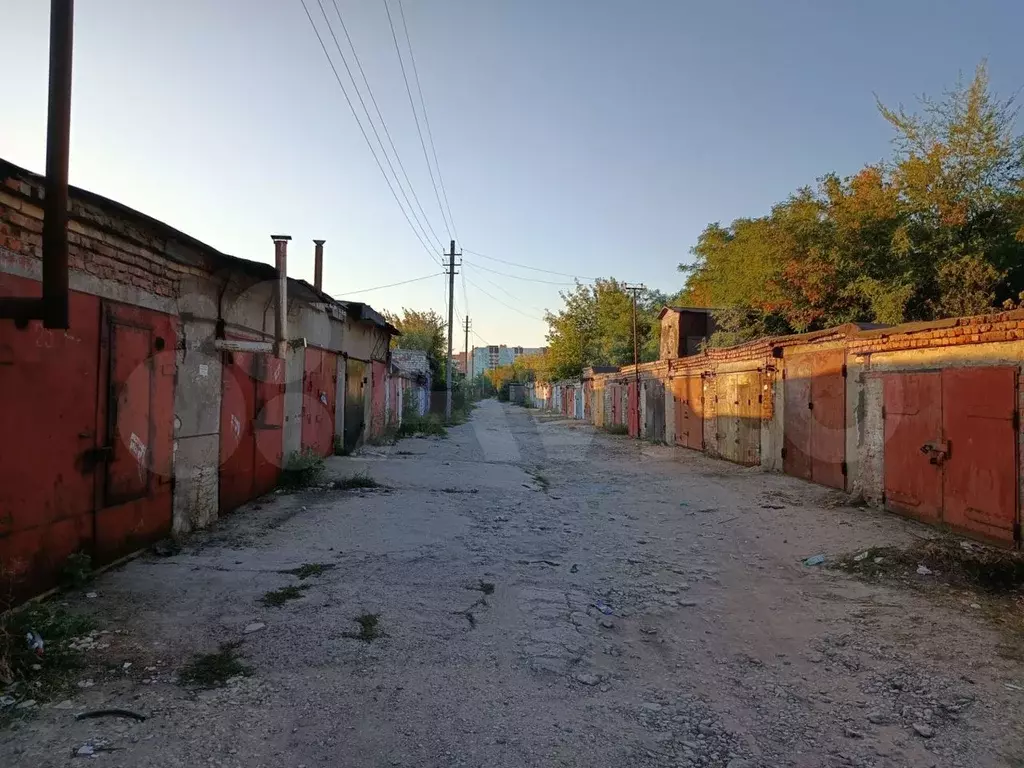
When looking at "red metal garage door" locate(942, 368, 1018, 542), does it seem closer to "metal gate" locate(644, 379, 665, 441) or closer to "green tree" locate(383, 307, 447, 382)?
"metal gate" locate(644, 379, 665, 441)

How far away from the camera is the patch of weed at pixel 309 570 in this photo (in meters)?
5.11

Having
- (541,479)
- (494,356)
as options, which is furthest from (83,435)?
(494,356)

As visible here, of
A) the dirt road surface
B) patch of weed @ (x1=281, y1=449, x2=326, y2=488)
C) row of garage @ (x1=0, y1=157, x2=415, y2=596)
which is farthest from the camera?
patch of weed @ (x1=281, y1=449, x2=326, y2=488)

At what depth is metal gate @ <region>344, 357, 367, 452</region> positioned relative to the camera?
45.1ft

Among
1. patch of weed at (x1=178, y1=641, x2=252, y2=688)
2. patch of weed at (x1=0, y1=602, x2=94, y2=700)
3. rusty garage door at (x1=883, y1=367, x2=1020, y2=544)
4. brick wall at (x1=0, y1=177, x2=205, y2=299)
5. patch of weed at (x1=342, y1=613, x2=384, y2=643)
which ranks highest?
brick wall at (x1=0, y1=177, x2=205, y2=299)

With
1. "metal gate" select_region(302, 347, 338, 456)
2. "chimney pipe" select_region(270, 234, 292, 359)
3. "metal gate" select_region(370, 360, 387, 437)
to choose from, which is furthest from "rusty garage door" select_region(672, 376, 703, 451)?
"chimney pipe" select_region(270, 234, 292, 359)

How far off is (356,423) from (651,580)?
10.6 meters

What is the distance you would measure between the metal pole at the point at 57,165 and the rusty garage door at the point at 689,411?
1532 centimetres

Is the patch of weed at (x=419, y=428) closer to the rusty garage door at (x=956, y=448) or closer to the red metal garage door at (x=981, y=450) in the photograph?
the rusty garage door at (x=956, y=448)

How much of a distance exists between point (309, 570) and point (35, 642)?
2.10 m

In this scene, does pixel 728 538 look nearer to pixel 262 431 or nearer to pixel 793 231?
pixel 262 431

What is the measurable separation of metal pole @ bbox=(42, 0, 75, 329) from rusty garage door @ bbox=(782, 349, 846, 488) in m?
9.82

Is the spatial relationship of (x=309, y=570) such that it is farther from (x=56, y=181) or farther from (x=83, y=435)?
(x=56, y=181)

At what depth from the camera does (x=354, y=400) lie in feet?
47.4
